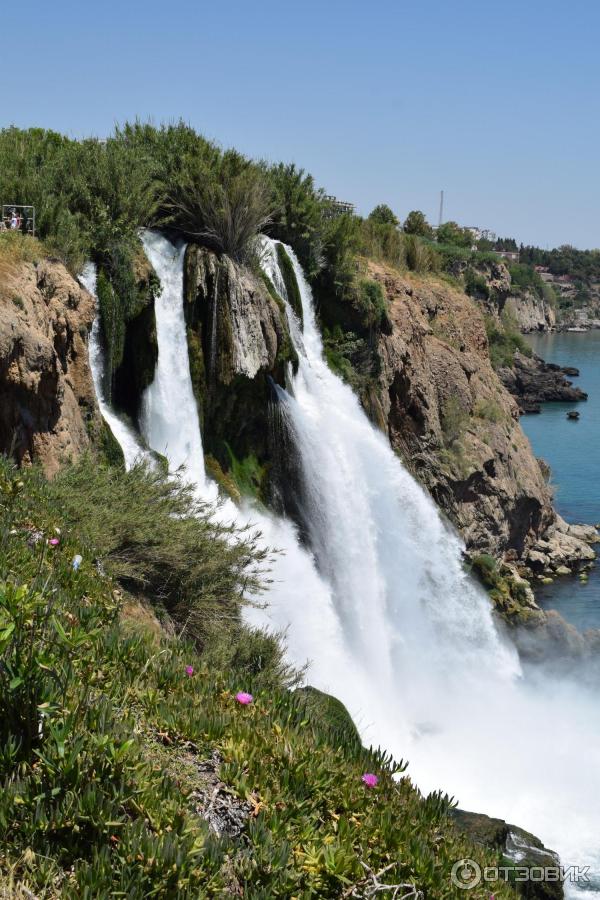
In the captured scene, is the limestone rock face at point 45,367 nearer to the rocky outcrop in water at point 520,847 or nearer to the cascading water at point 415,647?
the cascading water at point 415,647

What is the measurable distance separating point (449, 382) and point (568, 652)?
28.2 ft

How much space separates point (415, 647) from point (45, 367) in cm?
891

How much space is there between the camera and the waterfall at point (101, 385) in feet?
40.1

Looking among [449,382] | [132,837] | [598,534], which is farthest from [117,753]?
[598,534]

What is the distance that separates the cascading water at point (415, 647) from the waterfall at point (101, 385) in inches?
119

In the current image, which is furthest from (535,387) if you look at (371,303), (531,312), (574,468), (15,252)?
(531,312)

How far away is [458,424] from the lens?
81.1 ft

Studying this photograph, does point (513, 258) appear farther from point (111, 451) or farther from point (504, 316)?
point (111, 451)

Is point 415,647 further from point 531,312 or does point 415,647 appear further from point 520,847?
point 531,312

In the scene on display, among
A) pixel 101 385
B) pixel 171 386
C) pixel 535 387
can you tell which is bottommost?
pixel 535 387

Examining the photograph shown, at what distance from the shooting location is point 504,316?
6094cm

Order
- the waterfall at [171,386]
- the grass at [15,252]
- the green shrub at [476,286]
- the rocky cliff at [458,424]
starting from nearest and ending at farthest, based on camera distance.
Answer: the grass at [15,252] → the waterfall at [171,386] → the rocky cliff at [458,424] → the green shrub at [476,286]

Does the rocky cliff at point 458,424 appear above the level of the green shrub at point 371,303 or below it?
below

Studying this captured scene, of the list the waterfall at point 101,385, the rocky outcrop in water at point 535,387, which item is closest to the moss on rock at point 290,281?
the waterfall at point 101,385
